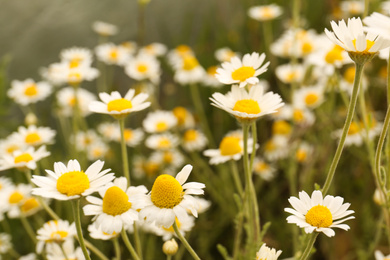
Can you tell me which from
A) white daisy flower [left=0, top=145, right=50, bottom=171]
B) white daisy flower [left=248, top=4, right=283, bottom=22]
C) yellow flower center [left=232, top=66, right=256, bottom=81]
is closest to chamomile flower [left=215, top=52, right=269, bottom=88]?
yellow flower center [left=232, top=66, right=256, bottom=81]

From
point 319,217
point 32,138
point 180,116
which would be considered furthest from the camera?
point 180,116


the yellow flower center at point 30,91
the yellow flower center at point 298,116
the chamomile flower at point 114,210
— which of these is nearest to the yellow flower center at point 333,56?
the yellow flower center at point 298,116

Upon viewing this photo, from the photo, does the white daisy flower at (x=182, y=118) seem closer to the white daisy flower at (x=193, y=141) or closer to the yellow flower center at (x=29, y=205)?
the white daisy flower at (x=193, y=141)

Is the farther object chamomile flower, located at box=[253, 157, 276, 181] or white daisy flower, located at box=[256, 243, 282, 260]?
chamomile flower, located at box=[253, 157, 276, 181]

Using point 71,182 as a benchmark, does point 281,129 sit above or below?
below

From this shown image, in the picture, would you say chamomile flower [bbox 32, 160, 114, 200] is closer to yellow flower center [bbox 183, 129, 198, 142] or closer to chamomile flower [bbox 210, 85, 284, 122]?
chamomile flower [bbox 210, 85, 284, 122]

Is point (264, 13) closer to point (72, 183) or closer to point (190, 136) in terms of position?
point (190, 136)

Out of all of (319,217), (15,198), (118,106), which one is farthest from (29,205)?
(319,217)

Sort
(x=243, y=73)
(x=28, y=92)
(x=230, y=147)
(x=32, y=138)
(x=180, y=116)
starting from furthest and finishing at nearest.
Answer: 1. (x=180, y=116)
2. (x=28, y=92)
3. (x=32, y=138)
4. (x=230, y=147)
5. (x=243, y=73)
